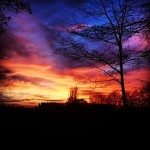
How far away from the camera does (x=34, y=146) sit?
7.88 meters

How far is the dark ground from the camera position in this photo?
854cm

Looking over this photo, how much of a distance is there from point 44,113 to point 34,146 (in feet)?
12.8

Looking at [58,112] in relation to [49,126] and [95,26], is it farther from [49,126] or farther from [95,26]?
[95,26]

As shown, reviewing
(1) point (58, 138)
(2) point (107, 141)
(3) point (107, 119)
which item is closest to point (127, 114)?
(3) point (107, 119)

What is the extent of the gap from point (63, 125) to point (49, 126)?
0.60 m

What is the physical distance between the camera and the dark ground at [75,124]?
8.54 meters

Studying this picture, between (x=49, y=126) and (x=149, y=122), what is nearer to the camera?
(x=149, y=122)

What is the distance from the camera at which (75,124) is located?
400 inches

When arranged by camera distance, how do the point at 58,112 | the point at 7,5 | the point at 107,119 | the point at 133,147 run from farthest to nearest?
the point at 58,112, the point at 107,119, the point at 7,5, the point at 133,147

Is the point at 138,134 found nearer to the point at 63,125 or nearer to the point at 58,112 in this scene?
the point at 63,125

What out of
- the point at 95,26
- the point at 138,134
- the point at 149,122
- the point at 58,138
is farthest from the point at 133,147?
the point at 95,26

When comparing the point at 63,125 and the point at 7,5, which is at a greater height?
the point at 7,5

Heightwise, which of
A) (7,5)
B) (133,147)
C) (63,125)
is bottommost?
(133,147)

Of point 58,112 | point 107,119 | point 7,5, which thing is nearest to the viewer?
point 7,5
